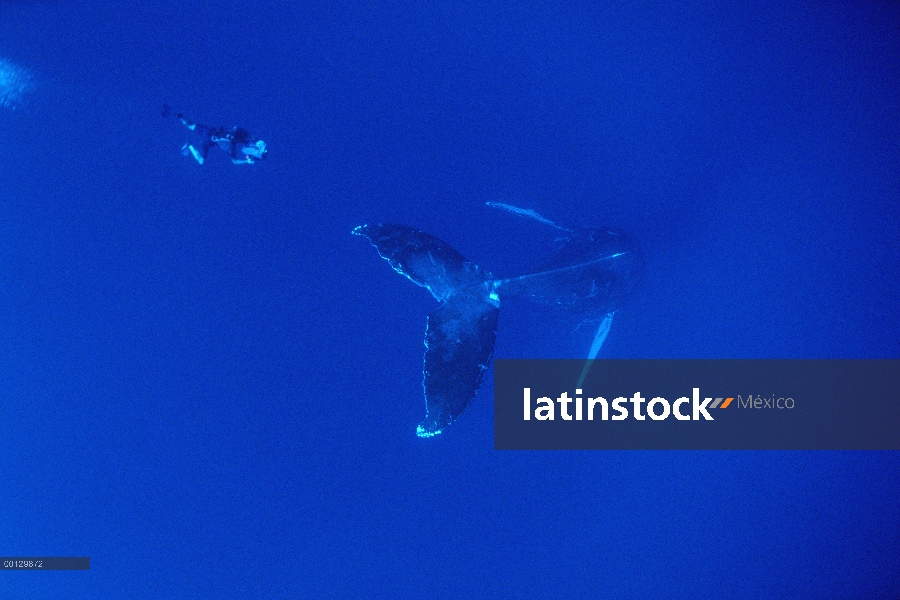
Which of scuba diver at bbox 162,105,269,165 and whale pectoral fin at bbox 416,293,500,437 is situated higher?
scuba diver at bbox 162,105,269,165

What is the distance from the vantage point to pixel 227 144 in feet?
13.2

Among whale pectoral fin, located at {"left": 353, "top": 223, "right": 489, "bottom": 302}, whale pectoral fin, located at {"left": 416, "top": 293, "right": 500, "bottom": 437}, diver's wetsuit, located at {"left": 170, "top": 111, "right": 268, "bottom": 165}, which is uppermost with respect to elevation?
diver's wetsuit, located at {"left": 170, "top": 111, "right": 268, "bottom": 165}

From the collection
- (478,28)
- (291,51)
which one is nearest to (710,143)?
(478,28)

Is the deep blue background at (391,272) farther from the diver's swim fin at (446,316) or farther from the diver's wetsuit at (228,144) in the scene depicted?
the diver's swim fin at (446,316)

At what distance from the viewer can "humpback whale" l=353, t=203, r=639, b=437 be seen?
3.62m

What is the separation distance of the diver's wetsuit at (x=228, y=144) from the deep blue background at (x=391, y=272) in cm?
11

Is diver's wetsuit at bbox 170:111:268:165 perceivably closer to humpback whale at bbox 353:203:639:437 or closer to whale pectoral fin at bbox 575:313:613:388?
humpback whale at bbox 353:203:639:437

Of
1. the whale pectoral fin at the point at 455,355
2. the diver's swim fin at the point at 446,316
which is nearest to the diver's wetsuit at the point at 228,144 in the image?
the diver's swim fin at the point at 446,316

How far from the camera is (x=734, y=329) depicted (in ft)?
14.4

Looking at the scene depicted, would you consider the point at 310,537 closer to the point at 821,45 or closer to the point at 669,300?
the point at 669,300

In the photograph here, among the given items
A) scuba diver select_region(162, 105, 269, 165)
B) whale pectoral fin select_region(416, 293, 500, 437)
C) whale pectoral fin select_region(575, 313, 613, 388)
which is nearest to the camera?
whale pectoral fin select_region(416, 293, 500, 437)

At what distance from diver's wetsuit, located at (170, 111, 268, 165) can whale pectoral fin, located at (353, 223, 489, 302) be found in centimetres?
136

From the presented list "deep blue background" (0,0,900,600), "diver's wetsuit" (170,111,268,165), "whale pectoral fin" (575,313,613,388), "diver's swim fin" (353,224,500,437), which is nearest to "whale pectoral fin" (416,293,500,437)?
"diver's swim fin" (353,224,500,437)

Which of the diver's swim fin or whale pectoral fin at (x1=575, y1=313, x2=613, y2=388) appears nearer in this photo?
the diver's swim fin
